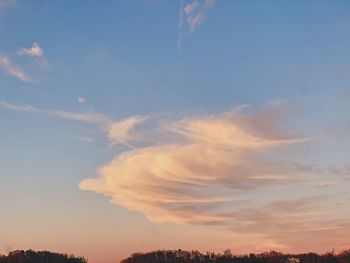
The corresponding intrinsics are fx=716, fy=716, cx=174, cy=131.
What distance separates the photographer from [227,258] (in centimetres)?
10906

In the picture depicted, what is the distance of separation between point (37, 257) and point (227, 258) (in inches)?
1126

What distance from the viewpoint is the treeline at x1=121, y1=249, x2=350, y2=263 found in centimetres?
10644

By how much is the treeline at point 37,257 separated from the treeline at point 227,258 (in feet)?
27.8

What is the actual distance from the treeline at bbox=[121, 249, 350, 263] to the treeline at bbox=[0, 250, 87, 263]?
8.46 m

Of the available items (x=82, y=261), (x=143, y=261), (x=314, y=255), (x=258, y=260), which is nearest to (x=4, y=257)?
(x=82, y=261)

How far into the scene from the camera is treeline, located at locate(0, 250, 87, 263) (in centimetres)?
10500

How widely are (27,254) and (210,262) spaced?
27500 mm

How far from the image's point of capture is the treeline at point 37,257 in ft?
344

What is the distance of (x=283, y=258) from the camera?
107375 mm

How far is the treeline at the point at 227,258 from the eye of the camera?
106 metres

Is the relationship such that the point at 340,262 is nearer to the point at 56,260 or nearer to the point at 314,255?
the point at 314,255

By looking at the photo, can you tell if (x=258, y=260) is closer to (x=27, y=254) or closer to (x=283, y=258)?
(x=283, y=258)

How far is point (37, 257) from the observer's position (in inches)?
4198

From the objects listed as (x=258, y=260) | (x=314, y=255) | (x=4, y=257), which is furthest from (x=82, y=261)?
(x=314, y=255)
